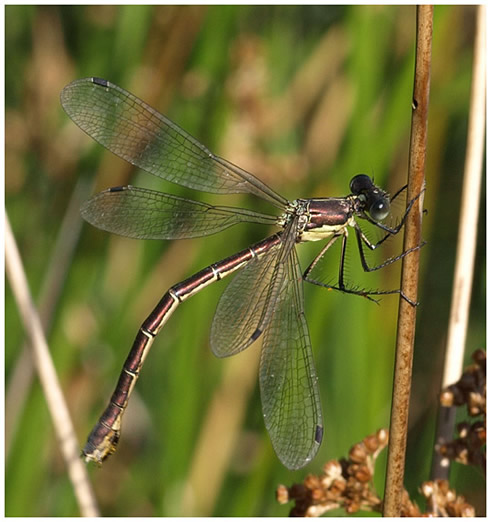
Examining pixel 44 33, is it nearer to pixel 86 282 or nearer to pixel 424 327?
pixel 86 282

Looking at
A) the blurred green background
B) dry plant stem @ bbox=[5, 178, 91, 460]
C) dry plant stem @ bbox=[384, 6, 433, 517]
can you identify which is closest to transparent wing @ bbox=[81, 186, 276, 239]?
the blurred green background

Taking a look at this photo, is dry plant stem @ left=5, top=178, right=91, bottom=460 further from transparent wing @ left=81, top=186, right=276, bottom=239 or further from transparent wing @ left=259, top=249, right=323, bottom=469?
transparent wing @ left=259, top=249, right=323, bottom=469

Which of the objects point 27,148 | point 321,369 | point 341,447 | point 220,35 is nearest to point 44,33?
point 27,148

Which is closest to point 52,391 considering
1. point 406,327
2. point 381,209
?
point 381,209

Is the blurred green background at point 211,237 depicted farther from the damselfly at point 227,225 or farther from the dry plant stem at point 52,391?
the dry plant stem at point 52,391

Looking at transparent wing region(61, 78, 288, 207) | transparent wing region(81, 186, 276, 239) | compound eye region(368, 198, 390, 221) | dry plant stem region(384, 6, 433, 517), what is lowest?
Result: dry plant stem region(384, 6, 433, 517)

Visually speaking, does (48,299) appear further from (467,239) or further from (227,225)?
(467,239)
